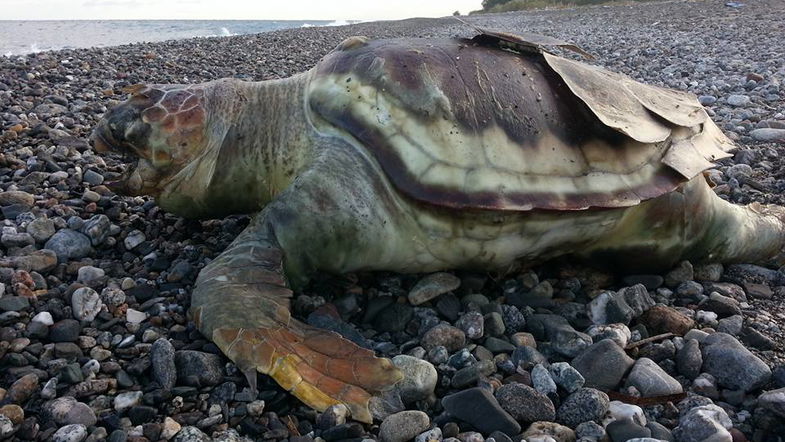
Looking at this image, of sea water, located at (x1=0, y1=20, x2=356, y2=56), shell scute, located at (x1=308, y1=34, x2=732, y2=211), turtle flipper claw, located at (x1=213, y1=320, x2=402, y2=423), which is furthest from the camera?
sea water, located at (x1=0, y1=20, x2=356, y2=56)

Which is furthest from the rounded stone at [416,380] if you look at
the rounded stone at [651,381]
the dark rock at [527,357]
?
the rounded stone at [651,381]

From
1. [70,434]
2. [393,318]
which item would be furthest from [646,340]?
[70,434]

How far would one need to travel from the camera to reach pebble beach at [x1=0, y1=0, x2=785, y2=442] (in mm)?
1752

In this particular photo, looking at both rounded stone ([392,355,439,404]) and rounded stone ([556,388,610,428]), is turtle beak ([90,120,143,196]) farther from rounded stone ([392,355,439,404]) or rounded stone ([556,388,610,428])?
rounded stone ([556,388,610,428])

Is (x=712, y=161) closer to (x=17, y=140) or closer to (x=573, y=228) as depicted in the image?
(x=573, y=228)

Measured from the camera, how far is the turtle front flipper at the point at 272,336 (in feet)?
6.24

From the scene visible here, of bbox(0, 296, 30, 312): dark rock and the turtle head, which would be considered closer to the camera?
bbox(0, 296, 30, 312): dark rock

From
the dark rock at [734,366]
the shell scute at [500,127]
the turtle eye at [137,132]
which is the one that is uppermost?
the shell scute at [500,127]

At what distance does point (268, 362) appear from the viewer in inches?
76.2

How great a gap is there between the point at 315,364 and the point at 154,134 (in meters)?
1.62

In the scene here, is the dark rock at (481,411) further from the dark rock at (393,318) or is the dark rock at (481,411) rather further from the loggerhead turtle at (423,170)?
the dark rock at (393,318)

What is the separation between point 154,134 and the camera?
2.92m

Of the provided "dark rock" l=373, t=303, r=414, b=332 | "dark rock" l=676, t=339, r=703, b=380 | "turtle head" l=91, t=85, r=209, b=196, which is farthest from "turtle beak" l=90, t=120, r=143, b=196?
"dark rock" l=676, t=339, r=703, b=380

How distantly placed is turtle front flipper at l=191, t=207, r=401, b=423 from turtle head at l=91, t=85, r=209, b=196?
752mm
